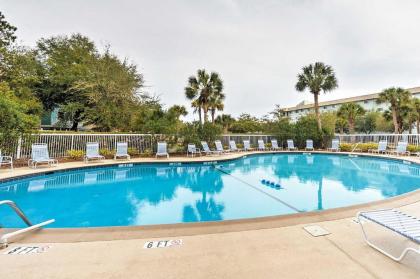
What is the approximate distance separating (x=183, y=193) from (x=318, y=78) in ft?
53.8

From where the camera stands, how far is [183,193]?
21.8 ft

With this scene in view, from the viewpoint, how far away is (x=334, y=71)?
60.7 ft

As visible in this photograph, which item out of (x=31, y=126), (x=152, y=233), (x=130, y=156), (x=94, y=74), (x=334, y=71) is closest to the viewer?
(x=152, y=233)

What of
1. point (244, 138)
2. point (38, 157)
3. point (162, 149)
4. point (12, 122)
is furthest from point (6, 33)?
point (244, 138)

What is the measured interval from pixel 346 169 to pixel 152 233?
397 inches

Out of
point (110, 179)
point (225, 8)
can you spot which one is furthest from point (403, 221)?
point (225, 8)

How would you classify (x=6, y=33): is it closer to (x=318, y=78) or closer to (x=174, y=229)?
(x=174, y=229)

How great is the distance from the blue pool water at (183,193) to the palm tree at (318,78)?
32.4ft

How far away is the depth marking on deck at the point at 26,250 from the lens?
2.45 m

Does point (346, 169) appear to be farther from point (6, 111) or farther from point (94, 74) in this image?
point (94, 74)

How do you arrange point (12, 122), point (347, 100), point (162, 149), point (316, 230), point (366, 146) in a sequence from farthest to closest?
point (347, 100), point (366, 146), point (162, 149), point (12, 122), point (316, 230)

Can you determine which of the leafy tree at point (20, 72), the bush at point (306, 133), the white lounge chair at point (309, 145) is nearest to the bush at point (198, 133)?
the bush at point (306, 133)

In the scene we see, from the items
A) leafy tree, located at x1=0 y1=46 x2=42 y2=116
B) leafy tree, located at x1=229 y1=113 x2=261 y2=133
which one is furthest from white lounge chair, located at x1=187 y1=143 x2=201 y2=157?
leafy tree, located at x1=229 y1=113 x2=261 y2=133

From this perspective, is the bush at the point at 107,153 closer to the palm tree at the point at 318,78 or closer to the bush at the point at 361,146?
the palm tree at the point at 318,78
